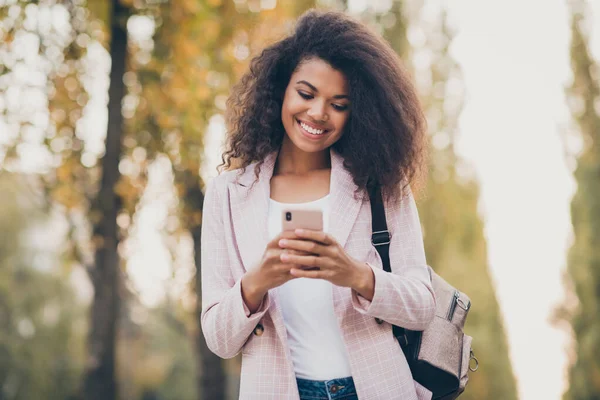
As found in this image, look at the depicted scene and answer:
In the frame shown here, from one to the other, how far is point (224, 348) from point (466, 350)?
0.83 metres

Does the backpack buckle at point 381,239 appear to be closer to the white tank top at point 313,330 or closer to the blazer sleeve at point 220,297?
the white tank top at point 313,330

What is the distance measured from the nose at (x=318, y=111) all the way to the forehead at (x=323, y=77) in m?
0.06

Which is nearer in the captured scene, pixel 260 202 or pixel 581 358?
pixel 260 202

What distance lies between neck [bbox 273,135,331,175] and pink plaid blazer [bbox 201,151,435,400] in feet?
0.45

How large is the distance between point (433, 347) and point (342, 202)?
0.54m

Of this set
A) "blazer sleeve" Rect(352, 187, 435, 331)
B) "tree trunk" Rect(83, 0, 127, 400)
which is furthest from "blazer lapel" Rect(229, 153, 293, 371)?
"tree trunk" Rect(83, 0, 127, 400)

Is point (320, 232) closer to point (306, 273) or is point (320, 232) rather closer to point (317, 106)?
point (306, 273)

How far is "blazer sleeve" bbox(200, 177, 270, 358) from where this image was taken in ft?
6.99

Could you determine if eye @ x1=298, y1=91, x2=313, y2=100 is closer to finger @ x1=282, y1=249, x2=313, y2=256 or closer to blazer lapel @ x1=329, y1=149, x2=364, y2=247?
blazer lapel @ x1=329, y1=149, x2=364, y2=247

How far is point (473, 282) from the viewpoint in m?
14.8

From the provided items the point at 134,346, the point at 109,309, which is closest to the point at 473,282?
the point at 134,346

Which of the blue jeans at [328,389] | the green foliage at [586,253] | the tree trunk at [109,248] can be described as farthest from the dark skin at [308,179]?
the green foliage at [586,253]

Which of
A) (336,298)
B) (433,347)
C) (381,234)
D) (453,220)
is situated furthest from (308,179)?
(453,220)

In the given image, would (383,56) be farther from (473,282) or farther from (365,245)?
(473,282)
